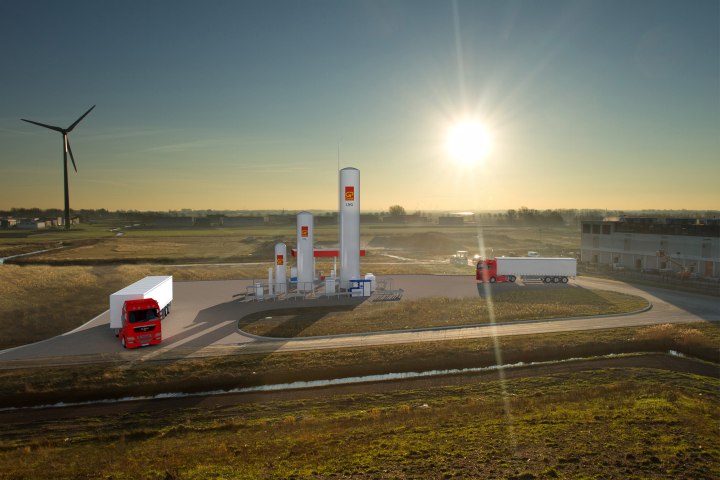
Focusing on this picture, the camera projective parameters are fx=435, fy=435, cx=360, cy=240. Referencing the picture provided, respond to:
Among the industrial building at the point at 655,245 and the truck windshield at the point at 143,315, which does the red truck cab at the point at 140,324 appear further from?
the industrial building at the point at 655,245

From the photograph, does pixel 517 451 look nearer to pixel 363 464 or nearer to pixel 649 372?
pixel 363 464

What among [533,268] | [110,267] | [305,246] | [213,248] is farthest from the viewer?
[213,248]

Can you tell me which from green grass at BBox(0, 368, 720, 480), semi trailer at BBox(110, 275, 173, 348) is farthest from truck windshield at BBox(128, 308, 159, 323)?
green grass at BBox(0, 368, 720, 480)

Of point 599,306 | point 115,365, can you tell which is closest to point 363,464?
point 115,365

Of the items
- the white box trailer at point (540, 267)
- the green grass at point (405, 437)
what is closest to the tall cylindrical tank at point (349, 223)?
the white box trailer at point (540, 267)

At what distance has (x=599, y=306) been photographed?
135ft

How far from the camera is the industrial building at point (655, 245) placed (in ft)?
180

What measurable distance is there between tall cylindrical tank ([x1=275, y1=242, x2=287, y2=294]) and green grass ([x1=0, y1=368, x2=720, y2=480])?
2407 cm

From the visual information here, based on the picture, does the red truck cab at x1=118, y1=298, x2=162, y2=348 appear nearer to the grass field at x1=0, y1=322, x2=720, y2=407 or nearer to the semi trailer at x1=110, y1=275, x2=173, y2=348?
the semi trailer at x1=110, y1=275, x2=173, y2=348

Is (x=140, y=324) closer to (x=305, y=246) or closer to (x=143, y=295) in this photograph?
(x=143, y=295)

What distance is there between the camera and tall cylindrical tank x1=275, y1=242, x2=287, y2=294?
150 feet

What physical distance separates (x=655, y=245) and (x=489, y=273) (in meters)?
26.4

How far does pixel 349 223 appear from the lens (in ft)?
150

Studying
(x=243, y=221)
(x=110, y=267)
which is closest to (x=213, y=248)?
(x=110, y=267)
